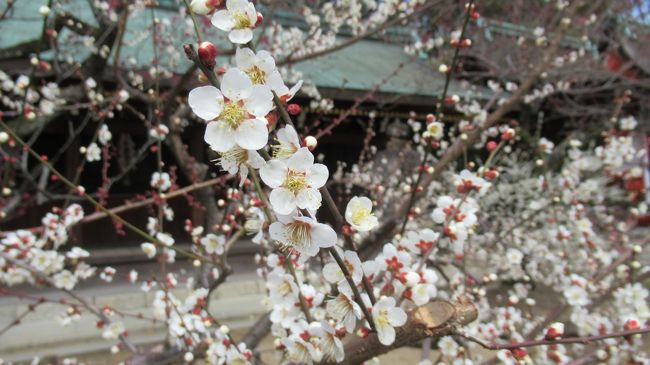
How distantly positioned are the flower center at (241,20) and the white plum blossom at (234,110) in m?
0.12

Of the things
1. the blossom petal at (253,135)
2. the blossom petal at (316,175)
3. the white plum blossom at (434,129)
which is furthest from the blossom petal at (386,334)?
the white plum blossom at (434,129)

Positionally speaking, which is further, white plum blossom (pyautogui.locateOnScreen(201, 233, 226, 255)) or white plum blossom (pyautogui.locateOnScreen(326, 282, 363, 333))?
white plum blossom (pyautogui.locateOnScreen(201, 233, 226, 255))

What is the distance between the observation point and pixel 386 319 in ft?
3.65

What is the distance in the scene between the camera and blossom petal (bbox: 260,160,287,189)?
77 centimetres

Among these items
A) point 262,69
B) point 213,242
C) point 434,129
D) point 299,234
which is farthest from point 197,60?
point 213,242

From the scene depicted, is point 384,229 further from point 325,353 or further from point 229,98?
point 229,98

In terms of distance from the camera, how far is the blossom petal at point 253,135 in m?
0.75

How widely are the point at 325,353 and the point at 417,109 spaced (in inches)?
219

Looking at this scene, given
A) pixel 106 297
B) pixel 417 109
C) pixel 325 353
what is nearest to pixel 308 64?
pixel 417 109

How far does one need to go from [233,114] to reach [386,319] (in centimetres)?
64

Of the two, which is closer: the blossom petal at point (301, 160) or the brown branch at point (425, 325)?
the blossom petal at point (301, 160)

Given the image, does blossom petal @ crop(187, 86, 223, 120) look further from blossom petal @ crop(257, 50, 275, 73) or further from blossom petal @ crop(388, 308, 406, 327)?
blossom petal @ crop(388, 308, 406, 327)

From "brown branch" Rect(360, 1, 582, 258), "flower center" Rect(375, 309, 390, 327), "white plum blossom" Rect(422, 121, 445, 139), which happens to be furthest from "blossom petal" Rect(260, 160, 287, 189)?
"brown branch" Rect(360, 1, 582, 258)

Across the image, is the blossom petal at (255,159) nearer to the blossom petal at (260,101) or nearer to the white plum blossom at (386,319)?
the blossom petal at (260,101)
